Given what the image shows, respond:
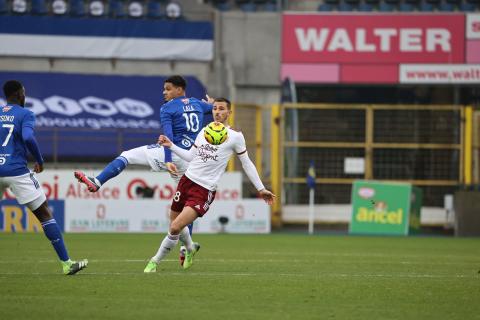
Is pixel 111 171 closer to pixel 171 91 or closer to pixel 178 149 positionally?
pixel 178 149

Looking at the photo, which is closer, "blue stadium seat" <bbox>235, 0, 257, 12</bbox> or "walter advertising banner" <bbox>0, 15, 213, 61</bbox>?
"walter advertising banner" <bbox>0, 15, 213, 61</bbox>

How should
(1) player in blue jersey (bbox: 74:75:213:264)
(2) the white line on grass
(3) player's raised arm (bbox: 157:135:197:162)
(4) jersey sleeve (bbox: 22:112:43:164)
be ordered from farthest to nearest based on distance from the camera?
(1) player in blue jersey (bbox: 74:75:213:264) → (3) player's raised arm (bbox: 157:135:197:162) → (2) the white line on grass → (4) jersey sleeve (bbox: 22:112:43:164)

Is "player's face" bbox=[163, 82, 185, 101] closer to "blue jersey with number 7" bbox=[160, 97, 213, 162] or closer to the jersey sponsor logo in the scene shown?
"blue jersey with number 7" bbox=[160, 97, 213, 162]

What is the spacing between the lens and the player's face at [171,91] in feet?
44.1

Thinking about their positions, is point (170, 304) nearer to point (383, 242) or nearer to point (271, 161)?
point (383, 242)

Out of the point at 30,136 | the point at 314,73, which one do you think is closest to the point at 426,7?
the point at 314,73

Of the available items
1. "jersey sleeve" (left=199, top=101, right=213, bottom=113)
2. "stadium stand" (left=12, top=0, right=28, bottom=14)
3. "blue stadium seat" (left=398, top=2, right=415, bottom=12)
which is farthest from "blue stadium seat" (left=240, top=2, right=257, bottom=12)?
"jersey sleeve" (left=199, top=101, right=213, bottom=113)

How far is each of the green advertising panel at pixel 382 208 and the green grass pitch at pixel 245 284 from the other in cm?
700

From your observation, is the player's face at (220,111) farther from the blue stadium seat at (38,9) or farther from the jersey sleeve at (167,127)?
the blue stadium seat at (38,9)

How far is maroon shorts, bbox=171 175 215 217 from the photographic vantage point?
1202 centimetres

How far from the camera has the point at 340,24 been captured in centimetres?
3061

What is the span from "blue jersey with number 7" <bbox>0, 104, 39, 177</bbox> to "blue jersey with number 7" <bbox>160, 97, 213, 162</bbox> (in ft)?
8.10

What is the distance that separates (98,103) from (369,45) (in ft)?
25.9

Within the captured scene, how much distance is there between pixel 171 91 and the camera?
44.2 ft
